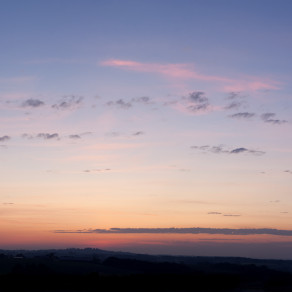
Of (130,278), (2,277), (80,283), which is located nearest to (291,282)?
(130,278)

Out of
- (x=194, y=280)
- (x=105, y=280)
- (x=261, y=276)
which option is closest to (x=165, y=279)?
(x=194, y=280)

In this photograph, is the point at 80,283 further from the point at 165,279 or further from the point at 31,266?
the point at 31,266

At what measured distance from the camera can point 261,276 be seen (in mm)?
133875

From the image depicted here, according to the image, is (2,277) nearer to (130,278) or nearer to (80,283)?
(80,283)

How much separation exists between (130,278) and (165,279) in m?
7.24

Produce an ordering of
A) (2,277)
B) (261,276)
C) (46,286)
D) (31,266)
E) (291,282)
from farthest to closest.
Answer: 1. (261,276)
2. (31,266)
3. (291,282)
4. (2,277)
5. (46,286)

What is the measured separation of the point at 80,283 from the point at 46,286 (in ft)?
21.5

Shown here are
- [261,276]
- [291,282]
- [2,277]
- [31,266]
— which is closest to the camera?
[2,277]

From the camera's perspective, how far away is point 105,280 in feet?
318

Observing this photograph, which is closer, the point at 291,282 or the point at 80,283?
the point at 80,283

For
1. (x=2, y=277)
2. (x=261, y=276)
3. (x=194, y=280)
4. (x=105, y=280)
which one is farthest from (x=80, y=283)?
(x=261, y=276)

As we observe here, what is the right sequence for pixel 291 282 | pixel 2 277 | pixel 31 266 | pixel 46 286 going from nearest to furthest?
pixel 46 286 < pixel 2 277 < pixel 291 282 < pixel 31 266

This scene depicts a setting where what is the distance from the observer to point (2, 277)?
95.9m

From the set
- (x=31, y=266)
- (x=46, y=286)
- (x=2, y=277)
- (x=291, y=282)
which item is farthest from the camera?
(x=31, y=266)
